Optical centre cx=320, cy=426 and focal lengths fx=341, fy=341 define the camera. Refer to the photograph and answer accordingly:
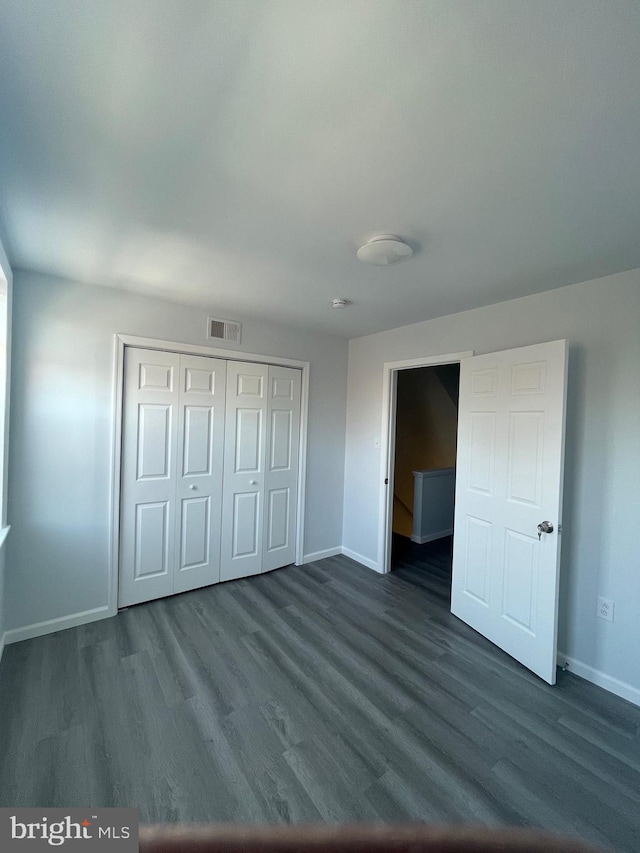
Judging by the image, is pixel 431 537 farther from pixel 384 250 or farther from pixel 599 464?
pixel 384 250

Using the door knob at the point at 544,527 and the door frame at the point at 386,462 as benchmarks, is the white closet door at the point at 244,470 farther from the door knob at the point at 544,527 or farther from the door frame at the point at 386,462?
the door knob at the point at 544,527

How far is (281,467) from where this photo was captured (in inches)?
135

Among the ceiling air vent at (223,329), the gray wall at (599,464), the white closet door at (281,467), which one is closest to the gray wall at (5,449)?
the ceiling air vent at (223,329)

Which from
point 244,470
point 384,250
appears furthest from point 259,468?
point 384,250

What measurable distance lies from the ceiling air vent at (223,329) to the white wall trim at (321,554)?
91.0 inches

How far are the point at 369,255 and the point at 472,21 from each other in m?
0.98

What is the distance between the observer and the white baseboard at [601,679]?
1920 millimetres

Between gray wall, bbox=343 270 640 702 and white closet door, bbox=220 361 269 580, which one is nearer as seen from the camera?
gray wall, bbox=343 270 640 702

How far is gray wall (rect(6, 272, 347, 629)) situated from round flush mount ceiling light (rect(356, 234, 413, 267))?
1.75 meters

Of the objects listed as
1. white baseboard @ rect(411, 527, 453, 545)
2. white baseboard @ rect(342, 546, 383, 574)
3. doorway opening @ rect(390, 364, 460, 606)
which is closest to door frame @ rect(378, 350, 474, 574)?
white baseboard @ rect(342, 546, 383, 574)

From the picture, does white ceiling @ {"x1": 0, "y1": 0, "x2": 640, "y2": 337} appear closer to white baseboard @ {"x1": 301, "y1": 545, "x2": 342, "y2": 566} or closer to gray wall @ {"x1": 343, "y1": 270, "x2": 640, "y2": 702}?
gray wall @ {"x1": 343, "y1": 270, "x2": 640, "y2": 702}

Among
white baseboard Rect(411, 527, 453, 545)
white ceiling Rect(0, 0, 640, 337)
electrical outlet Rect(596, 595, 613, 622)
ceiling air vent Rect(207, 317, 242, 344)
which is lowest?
white baseboard Rect(411, 527, 453, 545)

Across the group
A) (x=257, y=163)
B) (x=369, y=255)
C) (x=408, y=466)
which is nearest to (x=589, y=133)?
(x=369, y=255)

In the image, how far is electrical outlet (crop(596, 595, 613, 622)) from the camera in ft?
6.60
